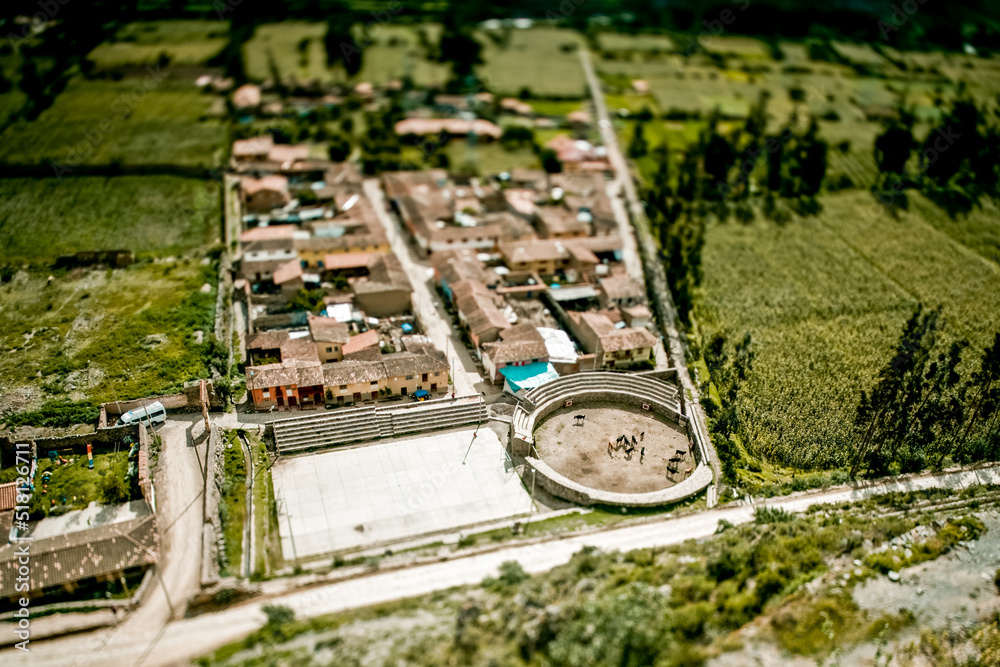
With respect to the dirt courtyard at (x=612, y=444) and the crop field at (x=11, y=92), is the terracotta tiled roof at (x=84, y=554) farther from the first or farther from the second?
the crop field at (x=11, y=92)

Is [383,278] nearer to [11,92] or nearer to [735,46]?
[11,92]

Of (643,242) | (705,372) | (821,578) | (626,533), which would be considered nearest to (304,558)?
(626,533)

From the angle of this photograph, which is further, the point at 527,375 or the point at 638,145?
the point at 638,145

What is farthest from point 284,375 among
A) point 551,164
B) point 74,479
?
point 551,164

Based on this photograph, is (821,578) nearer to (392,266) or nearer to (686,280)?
(686,280)

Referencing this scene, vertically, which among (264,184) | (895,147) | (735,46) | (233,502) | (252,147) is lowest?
(233,502)

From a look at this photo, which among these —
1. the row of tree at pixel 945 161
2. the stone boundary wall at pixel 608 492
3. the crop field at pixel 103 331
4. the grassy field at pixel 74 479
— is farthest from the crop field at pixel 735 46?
the grassy field at pixel 74 479
